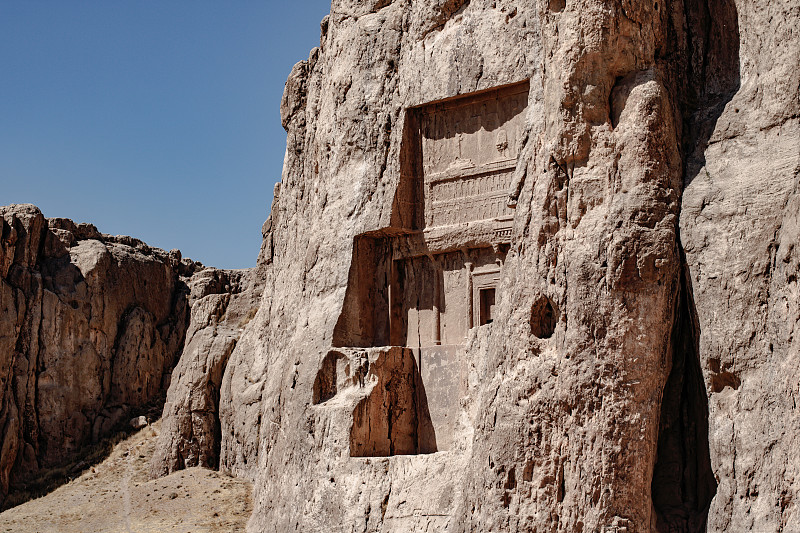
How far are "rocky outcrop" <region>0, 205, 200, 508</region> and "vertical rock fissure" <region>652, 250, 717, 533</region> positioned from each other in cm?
2035

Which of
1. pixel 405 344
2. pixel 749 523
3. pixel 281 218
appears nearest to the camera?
pixel 749 523

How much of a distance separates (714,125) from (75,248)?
24067 mm

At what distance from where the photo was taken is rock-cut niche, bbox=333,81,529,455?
64.1 ft

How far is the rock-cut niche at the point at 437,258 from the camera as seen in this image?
19547mm

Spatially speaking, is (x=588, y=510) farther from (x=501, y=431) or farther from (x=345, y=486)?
(x=345, y=486)

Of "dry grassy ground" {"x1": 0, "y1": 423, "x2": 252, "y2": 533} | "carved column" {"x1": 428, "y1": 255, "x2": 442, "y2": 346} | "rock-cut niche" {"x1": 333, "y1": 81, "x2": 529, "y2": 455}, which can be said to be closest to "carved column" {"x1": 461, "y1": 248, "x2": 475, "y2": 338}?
"rock-cut niche" {"x1": 333, "y1": 81, "x2": 529, "y2": 455}

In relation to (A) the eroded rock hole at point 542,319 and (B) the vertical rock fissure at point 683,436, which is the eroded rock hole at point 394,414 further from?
(B) the vertical rock fissure at point 683,436

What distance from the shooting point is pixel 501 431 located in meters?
15.0

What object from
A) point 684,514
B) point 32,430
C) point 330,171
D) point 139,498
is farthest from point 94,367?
point 684,514

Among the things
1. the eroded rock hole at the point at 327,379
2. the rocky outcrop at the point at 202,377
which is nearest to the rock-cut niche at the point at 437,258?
the eroded rock hole at the point at 327,379

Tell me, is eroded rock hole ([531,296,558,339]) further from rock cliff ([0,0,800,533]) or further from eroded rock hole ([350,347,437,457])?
eroded rock hole ([350,347,437,457])

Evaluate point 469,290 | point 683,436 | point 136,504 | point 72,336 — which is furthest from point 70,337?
point 683,436

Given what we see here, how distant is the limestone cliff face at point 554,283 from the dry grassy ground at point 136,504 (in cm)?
185

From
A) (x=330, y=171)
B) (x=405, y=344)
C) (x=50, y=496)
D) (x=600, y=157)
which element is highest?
(x=330, y=171)
